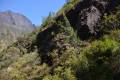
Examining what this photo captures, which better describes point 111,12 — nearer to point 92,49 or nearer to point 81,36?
point 81,36

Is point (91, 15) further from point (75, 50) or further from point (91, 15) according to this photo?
point (75, 50)

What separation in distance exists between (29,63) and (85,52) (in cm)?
1232

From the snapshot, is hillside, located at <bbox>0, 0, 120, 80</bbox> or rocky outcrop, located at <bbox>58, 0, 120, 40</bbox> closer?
hillside, located at <bbox>0, 0, 120, 80</bbox>

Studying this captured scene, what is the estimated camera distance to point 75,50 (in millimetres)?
36094

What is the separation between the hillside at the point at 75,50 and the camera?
100.0 feet

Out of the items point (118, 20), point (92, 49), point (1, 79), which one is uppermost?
point (118, 20)

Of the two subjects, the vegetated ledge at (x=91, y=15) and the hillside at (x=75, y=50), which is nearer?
the hillside at (x=75, y=50)

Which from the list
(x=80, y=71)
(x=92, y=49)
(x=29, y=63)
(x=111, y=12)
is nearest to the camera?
(x=80, y=71)

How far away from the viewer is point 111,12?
39.9 meters

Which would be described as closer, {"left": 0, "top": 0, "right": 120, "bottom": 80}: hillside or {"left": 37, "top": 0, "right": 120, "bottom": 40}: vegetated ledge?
{"left": 0, "top": 0, "right": 120, "bottom": 80}: hillside

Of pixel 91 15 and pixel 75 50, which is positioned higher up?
pixel 91 15

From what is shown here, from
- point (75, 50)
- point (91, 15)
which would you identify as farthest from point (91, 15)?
point (75, 50)

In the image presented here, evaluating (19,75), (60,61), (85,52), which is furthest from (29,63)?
(85,52)

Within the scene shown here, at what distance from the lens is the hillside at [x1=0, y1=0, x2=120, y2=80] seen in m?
30.5
